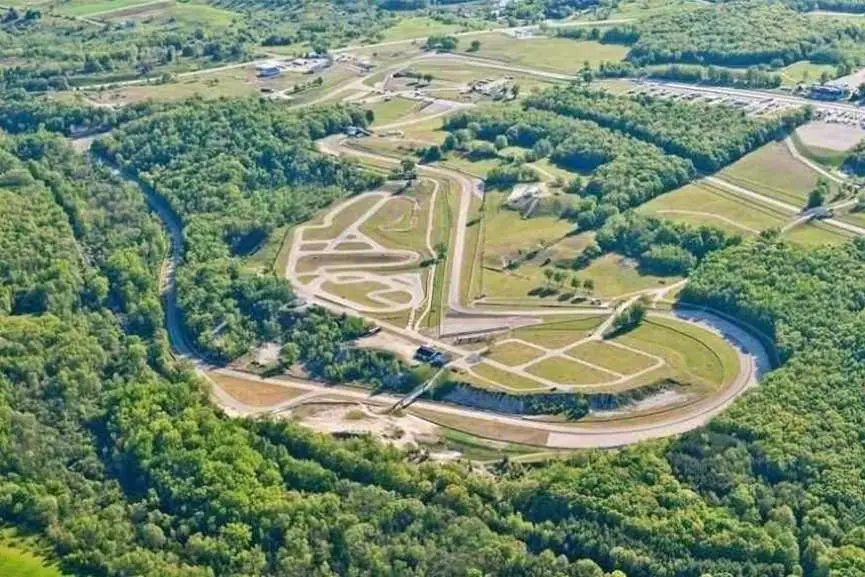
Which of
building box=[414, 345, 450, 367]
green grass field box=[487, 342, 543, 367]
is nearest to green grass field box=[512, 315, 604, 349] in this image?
green grass field box=[487, 342, 543, 367]

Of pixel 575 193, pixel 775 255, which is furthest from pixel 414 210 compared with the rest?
pixel 775 255

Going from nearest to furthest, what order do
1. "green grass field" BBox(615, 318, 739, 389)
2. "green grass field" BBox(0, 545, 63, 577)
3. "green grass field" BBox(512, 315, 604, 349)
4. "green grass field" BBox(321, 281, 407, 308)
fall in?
"green grass field" BBox(0, 545, 63, 577) → "green grass field" BBox(615, 318, 739, 389) → "green grass field" BBox(512, 315, 604, 349) → "green grass field" BBox(321, 281, 407, 308)

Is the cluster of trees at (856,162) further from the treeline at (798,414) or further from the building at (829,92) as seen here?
the treeline at (798,414)

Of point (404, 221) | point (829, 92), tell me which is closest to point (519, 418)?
point (404, 221)

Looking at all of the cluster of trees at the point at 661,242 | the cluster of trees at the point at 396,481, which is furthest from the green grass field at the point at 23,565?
the cluster of trees at the point at 661,242

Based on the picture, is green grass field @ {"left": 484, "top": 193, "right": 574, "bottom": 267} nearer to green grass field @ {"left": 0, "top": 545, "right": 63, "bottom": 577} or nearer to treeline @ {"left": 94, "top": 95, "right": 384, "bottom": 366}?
treeline @ {"left": 94, "top": 95, "right": 384, "bottom": 366}

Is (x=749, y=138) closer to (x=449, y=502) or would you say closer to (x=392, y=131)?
(x=392, y=131)
